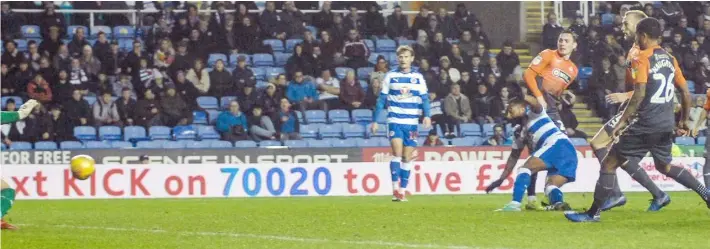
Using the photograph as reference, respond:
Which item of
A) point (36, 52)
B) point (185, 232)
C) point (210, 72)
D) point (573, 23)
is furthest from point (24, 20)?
point (185, 232)

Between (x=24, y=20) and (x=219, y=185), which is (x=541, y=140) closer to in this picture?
(x=219, y=185)

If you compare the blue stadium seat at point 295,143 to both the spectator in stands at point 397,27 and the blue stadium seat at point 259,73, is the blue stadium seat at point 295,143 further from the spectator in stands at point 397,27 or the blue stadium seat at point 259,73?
the spectator in stands at point 397,27

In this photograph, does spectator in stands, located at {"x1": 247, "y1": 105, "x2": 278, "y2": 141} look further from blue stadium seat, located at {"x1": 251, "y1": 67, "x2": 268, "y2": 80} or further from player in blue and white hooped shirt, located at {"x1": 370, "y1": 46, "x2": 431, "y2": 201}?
player in blue and white hooped shirt, located at {"x1": 370, "y1": 46, "x2": 431, "y2": 201}

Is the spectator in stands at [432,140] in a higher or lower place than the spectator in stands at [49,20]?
lower

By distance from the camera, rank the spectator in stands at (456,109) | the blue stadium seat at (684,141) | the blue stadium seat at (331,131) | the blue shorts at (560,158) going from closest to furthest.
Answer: the blue shorts at (560,158), the blue stadium seat at (331,131), the blue stadium seat at (684,141), the spectator in stands at (456,109)

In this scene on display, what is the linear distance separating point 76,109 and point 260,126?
349cm

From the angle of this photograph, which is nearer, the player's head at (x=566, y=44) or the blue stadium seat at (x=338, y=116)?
the player's head at (x=566, y=44)

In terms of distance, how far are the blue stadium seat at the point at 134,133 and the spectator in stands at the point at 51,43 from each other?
2.41m

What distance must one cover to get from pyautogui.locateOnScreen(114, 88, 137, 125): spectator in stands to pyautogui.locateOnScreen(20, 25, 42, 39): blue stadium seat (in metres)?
3.17

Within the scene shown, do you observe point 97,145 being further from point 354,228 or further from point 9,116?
point 354,228

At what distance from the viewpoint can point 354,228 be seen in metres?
12.0

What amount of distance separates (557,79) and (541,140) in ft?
3.96

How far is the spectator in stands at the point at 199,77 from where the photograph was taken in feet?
85.4

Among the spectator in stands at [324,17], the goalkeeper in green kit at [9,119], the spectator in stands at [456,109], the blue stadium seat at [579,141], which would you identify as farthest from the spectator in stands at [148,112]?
the goalkeeper in green kit at [9,119]
